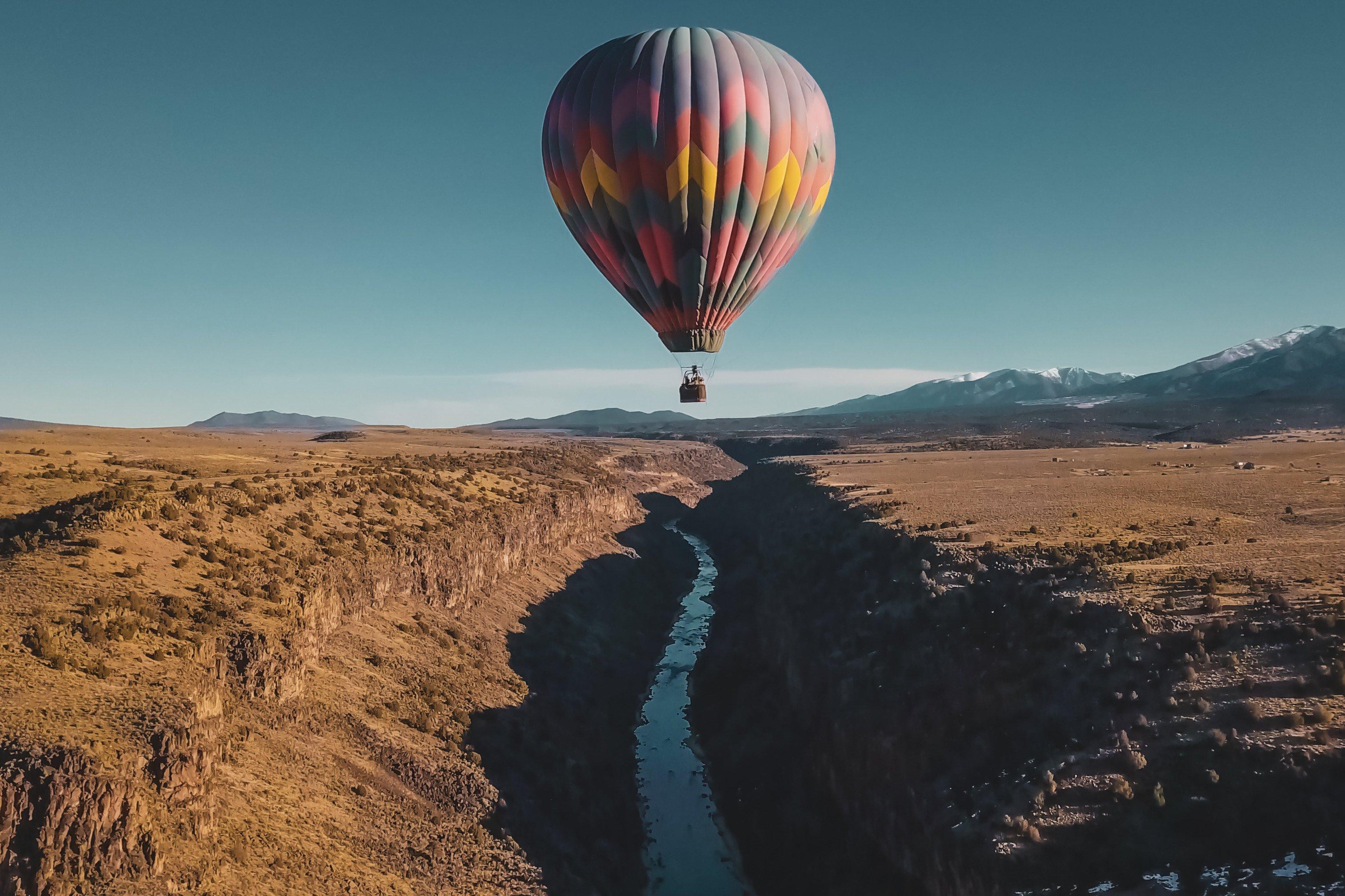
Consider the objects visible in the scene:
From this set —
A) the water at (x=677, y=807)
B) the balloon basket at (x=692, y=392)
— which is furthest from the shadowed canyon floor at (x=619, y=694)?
the balloon basket at (x=692, y=392)

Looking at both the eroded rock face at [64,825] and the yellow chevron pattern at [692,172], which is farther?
the yellow chevron pattern at [692,172]

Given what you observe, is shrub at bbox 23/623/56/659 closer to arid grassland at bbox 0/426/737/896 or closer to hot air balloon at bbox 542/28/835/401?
arid grassland at bbox 0/426/737/896

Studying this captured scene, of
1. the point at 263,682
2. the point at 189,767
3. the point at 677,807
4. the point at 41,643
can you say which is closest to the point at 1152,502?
the point at 677,807

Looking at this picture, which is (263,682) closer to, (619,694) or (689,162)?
(619,694)

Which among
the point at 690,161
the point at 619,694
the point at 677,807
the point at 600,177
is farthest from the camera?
the point at 619,694

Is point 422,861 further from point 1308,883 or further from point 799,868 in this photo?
point 1308,883

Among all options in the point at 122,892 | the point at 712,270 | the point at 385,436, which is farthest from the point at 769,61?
the point at 385,436

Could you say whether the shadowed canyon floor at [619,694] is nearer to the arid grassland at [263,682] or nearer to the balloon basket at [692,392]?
the arid grassland at [263,682]
